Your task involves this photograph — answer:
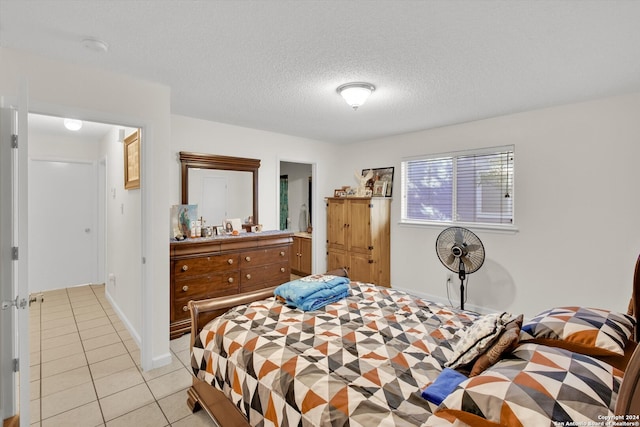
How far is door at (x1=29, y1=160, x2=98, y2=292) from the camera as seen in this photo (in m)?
4.52

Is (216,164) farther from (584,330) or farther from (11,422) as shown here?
(584,330)

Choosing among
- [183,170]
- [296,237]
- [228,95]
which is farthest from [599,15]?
[296,237]

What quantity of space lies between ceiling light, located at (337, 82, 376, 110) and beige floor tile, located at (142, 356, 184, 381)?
2.78m

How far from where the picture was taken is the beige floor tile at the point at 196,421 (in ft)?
6.21

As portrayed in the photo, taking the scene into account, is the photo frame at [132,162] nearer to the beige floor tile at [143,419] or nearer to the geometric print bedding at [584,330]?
the beige floor tile at [143,419]

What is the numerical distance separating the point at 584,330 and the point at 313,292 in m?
1.53

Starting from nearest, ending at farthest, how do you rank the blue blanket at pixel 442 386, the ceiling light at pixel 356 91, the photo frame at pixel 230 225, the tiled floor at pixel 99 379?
the blue blanket at pixel 442 386
the tiled floor at pixel 99 379
the ceiling light at pixel 356 91
the photo frame at pixel 230 225

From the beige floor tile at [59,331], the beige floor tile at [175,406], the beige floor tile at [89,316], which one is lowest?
the beige floor tile at [175,406]

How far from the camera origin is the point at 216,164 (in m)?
3.92

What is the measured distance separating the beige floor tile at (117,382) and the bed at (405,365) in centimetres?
71

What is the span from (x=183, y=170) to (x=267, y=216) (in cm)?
134

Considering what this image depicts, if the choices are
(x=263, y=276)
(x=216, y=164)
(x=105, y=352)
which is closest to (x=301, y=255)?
(x=263, y=276)

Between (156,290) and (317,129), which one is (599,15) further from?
(156,290)

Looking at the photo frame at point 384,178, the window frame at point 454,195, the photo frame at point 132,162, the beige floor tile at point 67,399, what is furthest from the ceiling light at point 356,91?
the beige floor tile at point 67,399
